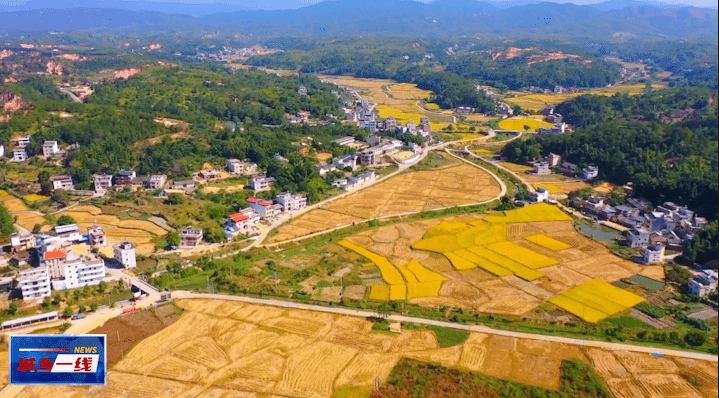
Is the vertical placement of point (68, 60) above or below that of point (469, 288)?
above

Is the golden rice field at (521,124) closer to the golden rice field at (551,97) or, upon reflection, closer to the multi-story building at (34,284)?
the golden rice field at (551,97)

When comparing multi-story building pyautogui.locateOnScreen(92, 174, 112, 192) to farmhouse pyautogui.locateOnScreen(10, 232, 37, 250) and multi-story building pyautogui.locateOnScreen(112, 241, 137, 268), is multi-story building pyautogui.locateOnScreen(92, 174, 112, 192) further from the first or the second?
multi-story building pyautogui.locateOnScreen(112, 241, 137, 268)

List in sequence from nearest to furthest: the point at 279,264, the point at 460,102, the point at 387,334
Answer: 1. the point at 387,334
2. the point at 279,264
3. the point at 460,102

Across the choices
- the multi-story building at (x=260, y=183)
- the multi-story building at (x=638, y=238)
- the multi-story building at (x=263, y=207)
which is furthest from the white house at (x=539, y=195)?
the multi-story building at (x=260, y=183)

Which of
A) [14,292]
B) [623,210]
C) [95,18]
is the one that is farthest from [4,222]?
[95,18]

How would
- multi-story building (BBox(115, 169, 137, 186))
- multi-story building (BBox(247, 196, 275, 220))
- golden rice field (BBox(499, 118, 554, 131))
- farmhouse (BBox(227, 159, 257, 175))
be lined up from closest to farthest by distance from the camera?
multi-story building (BBox(247, 196, 275, 220)) < multi-story building (BBox(115, 169, 137, 186)) < farmhouse (BBox(227, 159, 257, 175)) < golden rice field (BBox(499, 118, 554, 131))

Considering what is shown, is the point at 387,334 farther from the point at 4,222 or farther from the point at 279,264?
the point at 4,222

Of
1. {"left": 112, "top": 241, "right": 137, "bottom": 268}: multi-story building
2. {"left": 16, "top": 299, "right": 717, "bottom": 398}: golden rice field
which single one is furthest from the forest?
{"left": 112, "top": 241, "right": 137, "bottom": 268}: multi-story building
